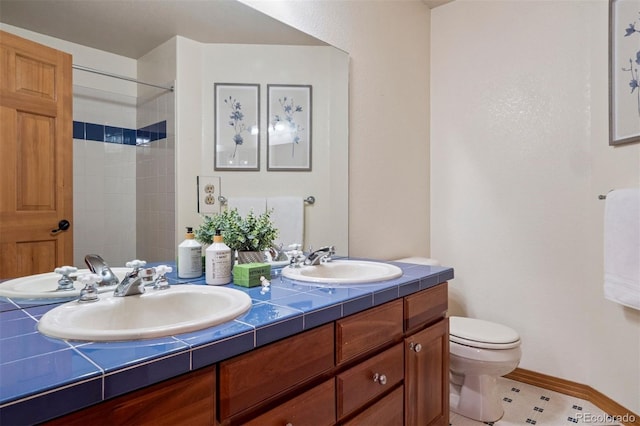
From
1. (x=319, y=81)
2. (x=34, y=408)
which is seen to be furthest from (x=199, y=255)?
(x=319, y=81)

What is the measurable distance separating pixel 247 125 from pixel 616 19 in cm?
191

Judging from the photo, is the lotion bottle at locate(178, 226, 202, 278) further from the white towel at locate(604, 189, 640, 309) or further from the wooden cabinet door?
the white towel at locate(604, 189, 640, 309)

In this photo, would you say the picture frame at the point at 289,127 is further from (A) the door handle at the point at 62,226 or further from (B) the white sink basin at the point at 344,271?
(A) the door handle at the point at 62,226

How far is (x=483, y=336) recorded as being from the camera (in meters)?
1.86

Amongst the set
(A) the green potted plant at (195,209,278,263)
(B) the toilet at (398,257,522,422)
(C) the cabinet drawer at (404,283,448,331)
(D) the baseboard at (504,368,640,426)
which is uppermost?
(A) the green potted plant at (195,209,278,263)

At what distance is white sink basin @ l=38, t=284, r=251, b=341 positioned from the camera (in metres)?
0.74

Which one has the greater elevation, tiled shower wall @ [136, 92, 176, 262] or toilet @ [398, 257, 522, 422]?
tiled shower wall @ [136, 92, 176, 262]

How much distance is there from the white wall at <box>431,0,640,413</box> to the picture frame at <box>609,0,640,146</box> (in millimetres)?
57

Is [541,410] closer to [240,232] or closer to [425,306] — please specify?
[425,306]

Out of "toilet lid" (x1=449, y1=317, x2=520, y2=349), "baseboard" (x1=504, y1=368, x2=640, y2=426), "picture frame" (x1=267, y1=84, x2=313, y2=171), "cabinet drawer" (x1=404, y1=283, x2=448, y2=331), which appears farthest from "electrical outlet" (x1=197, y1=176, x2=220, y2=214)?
"baseboard" (x1=504, y1=368, x2=640, y2=426)

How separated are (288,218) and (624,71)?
70.8 inches

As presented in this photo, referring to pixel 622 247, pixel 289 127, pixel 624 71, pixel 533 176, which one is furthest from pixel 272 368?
pixel 624 71

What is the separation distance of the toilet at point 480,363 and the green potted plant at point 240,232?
3.70 ft

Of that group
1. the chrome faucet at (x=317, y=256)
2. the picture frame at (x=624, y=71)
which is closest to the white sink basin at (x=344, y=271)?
the chrome faucet at (x=317, y=256)
